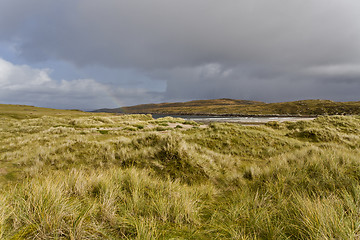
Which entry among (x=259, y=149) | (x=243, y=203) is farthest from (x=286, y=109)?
(x=243, y=203)

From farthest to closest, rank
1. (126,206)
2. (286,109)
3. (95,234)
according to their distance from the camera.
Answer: (286,109), (126,206), (95,234)

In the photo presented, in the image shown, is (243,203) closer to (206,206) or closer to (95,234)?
(206,206)

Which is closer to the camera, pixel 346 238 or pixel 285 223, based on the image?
pixel 346 238

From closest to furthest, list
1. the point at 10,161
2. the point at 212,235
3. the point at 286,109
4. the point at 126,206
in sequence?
the point at 212,235 < the point at 126,206 < the point at 10,161 < the point at 286,109

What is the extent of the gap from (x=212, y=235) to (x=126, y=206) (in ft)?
5.22

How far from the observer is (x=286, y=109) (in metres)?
114

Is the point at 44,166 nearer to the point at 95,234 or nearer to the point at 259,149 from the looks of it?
the point at 95,234

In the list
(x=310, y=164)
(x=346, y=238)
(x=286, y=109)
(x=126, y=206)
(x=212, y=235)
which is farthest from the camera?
(x=286, y=109)

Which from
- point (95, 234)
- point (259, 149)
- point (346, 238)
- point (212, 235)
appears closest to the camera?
point (346, 238)

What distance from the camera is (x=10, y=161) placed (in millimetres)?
6965

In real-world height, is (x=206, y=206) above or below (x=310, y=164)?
below

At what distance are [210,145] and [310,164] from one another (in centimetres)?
637

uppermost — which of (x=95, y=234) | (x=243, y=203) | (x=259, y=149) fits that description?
(x=95, y=234)

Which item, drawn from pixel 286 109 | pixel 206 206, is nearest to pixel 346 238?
pixel 206 206
